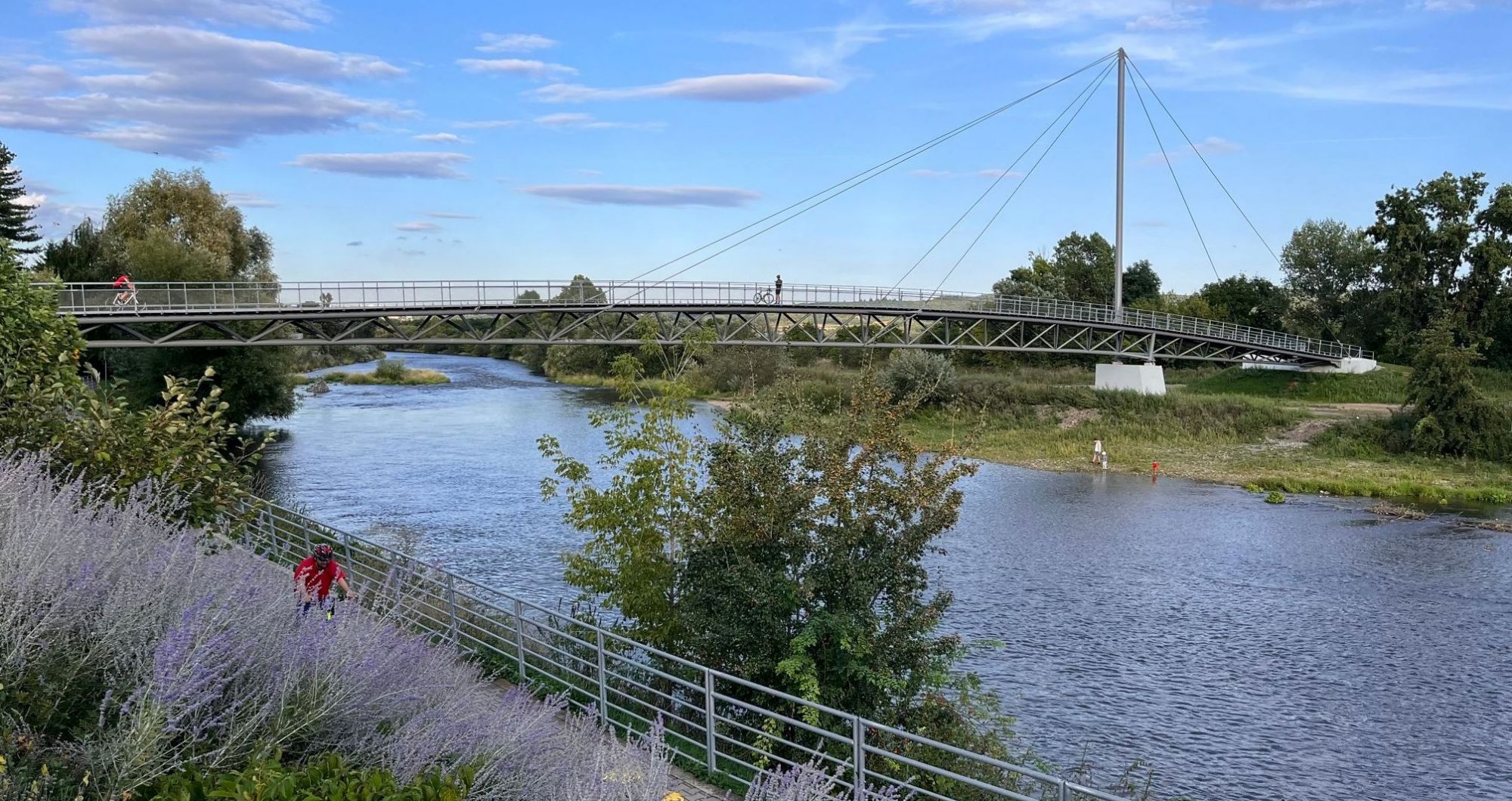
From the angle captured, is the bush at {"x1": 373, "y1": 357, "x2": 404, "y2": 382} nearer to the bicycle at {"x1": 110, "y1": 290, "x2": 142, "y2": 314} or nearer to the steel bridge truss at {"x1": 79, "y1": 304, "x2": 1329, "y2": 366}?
the steel bridge truss at {"x1": 79, "y1": 304, "x2": 1329, "y2": 366}

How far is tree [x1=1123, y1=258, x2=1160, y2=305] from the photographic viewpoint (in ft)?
331

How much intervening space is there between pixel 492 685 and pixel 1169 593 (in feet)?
61.7

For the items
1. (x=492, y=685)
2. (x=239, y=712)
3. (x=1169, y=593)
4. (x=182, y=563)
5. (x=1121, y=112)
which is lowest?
(x=1169, y=593)

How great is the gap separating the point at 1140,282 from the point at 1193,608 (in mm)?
82151

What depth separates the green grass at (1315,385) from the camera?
217 feet

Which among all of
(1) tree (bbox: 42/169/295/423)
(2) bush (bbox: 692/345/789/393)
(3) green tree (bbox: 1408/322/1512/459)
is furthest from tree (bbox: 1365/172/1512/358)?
(1) tree (bbox: 42/169/295/423)

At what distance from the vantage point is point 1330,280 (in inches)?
3255

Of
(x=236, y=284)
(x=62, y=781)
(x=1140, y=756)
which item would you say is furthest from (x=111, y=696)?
(x=236, y=284)

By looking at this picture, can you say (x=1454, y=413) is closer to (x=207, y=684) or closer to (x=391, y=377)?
(x=207, y=684)

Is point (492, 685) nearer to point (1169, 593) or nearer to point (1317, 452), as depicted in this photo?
point (1169, 593)

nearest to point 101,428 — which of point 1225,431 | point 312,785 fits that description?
point 312,785

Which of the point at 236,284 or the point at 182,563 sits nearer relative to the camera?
the point at 182,563

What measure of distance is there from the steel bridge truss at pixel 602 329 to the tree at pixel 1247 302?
1277cm

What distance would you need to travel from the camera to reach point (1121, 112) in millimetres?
70688
